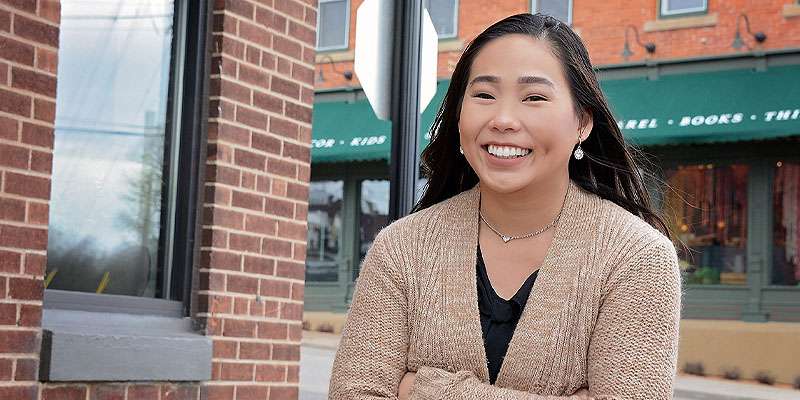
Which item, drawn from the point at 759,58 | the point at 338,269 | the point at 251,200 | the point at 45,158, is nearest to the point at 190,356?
the point at 251,200

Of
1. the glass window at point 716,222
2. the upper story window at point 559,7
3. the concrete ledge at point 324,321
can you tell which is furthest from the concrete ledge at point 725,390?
the concrete ledge at point 324,321

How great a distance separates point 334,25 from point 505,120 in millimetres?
16044

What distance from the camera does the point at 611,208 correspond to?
8.04ft

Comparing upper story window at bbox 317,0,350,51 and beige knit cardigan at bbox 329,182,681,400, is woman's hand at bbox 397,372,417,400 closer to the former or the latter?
beige knit cardigan at bbox 329,182,681,400

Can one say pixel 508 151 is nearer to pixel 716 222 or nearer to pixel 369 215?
pixel 716 222

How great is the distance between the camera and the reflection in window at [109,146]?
4.92 m

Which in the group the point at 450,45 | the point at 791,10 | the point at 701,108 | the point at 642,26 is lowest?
the point at 701,108

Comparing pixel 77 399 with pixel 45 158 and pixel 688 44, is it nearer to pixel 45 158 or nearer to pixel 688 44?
pixel 45 158

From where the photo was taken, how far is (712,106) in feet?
49.4

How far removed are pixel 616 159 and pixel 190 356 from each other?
290 cm

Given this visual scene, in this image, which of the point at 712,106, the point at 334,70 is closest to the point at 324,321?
the point at 334,70

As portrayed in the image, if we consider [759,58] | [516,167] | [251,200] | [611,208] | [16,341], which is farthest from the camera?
[759,58]

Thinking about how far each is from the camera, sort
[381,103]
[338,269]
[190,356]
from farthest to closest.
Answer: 1. [338,269]
2. [190,356]
3. [381,103]

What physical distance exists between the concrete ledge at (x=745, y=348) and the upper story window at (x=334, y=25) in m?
6.64
